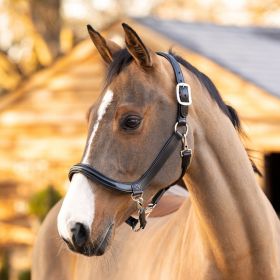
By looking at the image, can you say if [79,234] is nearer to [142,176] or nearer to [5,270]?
[142,176]

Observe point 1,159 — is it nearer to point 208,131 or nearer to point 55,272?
point 55,272

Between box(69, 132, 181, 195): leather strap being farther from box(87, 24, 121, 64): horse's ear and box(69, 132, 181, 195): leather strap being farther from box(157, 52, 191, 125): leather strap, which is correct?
box(87, 24, 121, 64): horse's ear

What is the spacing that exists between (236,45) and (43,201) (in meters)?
3.47

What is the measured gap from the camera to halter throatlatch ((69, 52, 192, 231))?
2.88 meters

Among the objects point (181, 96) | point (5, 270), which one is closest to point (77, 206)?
point (181, 96)

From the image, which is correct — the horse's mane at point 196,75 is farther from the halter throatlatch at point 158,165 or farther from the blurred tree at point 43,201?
the blurred tree at point 43,201

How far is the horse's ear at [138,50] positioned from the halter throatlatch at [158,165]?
0.53 feet

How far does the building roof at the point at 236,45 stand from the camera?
8.92 m

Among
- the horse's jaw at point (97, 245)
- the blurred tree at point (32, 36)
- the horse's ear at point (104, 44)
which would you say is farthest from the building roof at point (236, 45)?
the horse's jaw at point (97, 245)

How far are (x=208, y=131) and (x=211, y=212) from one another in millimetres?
329

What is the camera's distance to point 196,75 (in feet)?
10.6

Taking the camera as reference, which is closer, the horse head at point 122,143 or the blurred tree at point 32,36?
the horse head at point 122,143

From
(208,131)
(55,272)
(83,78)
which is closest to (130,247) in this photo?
(55,272)

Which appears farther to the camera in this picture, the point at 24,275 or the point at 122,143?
the point at 24,275
